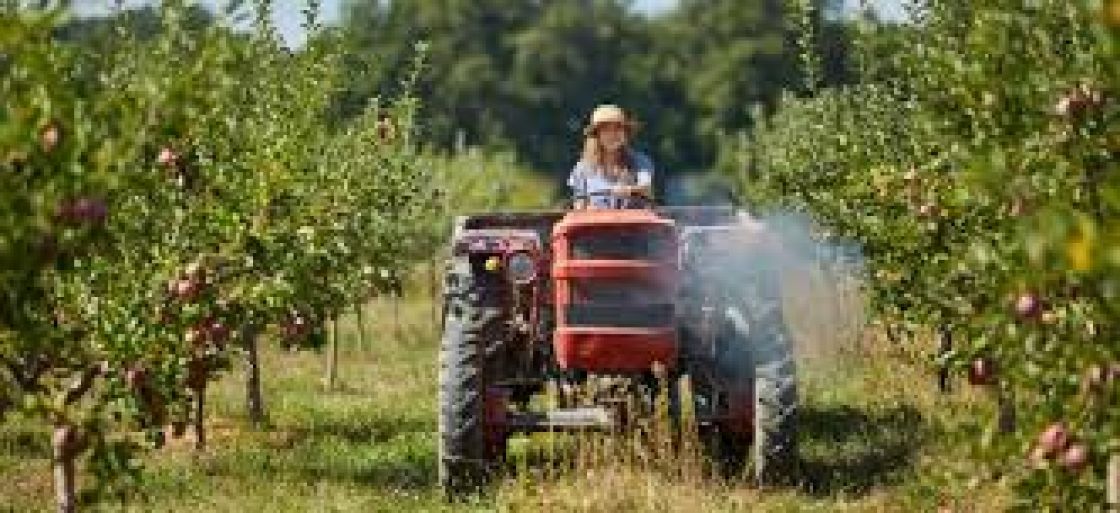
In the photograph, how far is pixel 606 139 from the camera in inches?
416

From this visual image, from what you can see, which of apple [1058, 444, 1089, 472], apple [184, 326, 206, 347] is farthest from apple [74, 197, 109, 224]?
apple [1058, 444, 1089, 472]

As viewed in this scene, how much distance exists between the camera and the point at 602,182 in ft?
34.7

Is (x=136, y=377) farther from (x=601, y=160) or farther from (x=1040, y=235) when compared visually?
(x=1040, y=235)

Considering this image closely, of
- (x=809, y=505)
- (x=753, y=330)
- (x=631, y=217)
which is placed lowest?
(x=809, y=505)

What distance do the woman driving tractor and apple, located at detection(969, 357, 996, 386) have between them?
355 centimetres

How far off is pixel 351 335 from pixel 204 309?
598 inches

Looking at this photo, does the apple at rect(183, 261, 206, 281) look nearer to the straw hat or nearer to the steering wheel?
the steering wheel

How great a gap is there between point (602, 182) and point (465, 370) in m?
1.45

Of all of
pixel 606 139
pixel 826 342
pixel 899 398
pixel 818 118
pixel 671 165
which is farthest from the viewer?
pixel 671 165

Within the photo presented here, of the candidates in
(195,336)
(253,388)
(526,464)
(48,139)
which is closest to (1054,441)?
(48,139)

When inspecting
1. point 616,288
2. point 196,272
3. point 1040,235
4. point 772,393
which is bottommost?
point 772,393

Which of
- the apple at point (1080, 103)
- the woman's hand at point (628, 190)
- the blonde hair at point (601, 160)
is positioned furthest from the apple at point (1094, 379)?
the blonde hair at point (601, 160)

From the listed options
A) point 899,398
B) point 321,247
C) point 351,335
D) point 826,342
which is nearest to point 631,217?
point 321,247

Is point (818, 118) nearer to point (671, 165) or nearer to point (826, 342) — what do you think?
point (826, 342)
